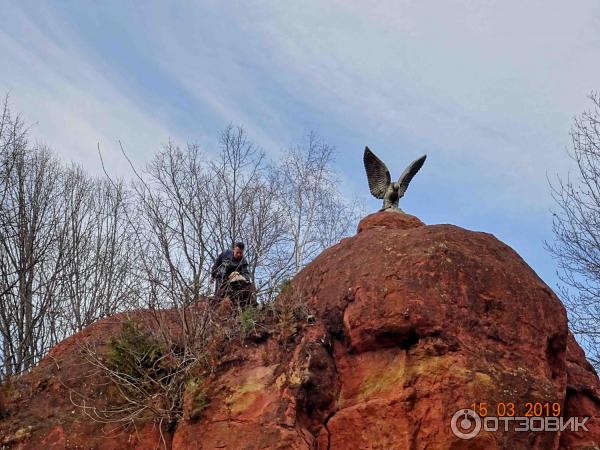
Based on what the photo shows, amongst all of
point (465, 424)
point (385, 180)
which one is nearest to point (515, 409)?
point (465, 424)

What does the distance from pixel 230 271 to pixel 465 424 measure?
3.82 metres

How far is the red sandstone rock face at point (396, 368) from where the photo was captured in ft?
18.6

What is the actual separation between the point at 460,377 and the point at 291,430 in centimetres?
158

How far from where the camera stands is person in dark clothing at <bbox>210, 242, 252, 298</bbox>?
792 cm

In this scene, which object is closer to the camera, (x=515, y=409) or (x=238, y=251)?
(x=515, y=409)

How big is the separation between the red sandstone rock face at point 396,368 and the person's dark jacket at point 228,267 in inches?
53.0

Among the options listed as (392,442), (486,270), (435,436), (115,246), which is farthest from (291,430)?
(115,246)

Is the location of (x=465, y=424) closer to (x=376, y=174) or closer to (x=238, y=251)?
(x=238, y=251)

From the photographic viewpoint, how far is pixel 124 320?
7480 millimetres

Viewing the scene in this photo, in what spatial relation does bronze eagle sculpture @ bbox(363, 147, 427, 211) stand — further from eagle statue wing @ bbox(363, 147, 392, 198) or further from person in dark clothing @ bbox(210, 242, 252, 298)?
person in dark clothing @ bbox(210, 242, 252, 298)

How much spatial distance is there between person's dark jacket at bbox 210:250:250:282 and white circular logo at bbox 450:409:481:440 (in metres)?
3.53

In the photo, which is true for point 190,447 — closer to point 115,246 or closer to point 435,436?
point 435,436

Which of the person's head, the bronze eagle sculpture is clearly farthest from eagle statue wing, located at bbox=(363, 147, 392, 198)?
the person's head

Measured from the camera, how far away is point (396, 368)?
5969 millimetres
